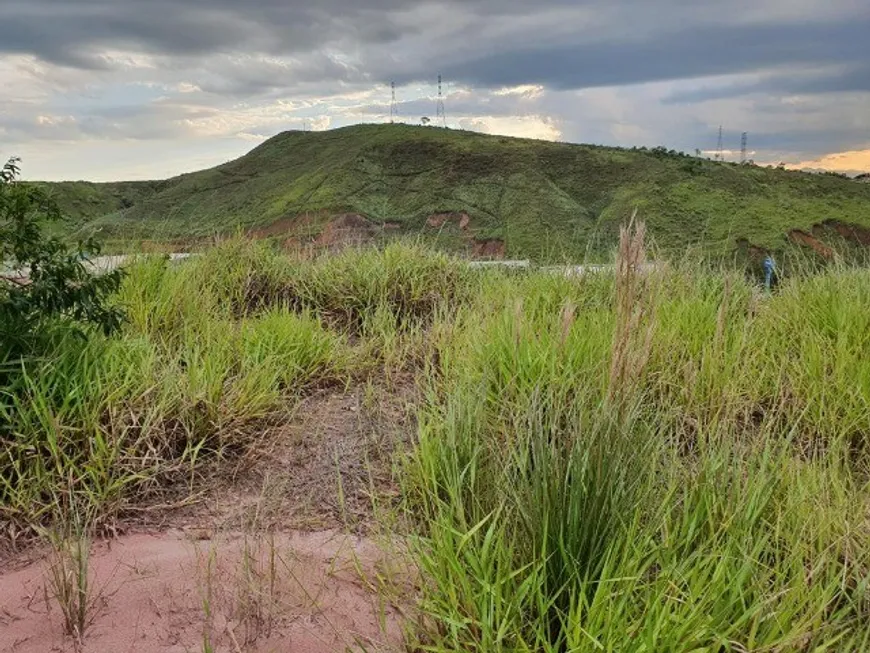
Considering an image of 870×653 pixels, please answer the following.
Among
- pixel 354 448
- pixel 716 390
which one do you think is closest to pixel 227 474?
pixel 354 448

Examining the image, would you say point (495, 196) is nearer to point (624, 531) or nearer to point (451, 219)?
point (451, 219)

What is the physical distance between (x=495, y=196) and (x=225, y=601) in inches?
461

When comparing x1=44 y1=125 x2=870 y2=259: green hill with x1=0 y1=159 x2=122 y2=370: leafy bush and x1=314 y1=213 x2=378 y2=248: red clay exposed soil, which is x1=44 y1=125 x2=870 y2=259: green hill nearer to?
x1=314 y1=213 x2=378 y2=248: red clay exposed soil

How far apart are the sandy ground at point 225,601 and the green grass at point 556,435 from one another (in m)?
0.22

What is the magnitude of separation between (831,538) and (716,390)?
1461 mm

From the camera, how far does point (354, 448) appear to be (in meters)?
4.13

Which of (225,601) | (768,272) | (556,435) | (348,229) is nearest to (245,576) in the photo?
(225,601)

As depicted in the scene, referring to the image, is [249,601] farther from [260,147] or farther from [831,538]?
[260,147]

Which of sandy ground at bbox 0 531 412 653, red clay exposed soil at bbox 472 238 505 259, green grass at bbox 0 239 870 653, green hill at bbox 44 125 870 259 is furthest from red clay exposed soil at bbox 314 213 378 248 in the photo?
sandy ground at bbox 0 531 412 653

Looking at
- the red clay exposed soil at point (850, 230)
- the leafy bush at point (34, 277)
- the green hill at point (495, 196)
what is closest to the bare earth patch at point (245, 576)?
the leafy bush at point (34, 277)

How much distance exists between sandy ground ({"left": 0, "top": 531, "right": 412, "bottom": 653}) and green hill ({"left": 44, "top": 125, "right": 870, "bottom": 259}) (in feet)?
21.1

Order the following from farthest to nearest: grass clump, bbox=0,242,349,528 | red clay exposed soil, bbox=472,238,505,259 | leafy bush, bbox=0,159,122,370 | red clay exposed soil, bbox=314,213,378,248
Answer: red clay exposed soil, bbox=472,238,505,259
red clay exposed soil, bbox=314,213,378,248
leafy bush, bbox=0,159,122,370
grass clump, bbox=0,242,349,528

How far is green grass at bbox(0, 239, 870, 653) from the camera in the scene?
2344mm

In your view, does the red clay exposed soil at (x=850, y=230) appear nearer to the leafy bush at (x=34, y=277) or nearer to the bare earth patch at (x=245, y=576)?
the bare earth patch at (x=245, y=576)
